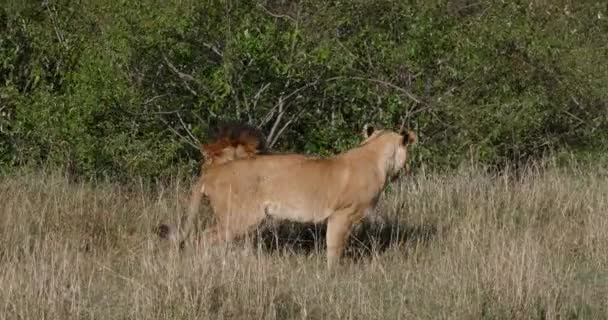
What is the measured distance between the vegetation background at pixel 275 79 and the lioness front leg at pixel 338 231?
288cm

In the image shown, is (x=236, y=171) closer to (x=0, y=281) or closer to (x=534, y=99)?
(x=0, y=281)

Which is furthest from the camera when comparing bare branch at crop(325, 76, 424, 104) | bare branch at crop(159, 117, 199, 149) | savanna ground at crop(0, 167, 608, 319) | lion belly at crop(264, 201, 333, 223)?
bare branch at crop(325, 76, 424, 104)

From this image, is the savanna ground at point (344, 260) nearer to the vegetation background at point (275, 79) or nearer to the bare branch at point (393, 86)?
the vegetation background at point (275, 79)

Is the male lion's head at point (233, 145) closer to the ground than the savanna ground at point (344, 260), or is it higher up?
higher up

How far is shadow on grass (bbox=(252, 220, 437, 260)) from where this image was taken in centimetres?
1009

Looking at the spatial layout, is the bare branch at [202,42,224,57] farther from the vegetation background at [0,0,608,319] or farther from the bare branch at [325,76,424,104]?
the bare branch at [325,76,424,104]

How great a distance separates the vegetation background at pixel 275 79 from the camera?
40.3 ft

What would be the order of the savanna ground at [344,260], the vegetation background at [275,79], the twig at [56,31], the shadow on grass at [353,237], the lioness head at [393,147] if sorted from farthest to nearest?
the twig at [56,31] < the vegetation background at [275,79] < the shadow on grass at [353,237] < the lioness head at [393,147] < the savanna ground at [344,260]

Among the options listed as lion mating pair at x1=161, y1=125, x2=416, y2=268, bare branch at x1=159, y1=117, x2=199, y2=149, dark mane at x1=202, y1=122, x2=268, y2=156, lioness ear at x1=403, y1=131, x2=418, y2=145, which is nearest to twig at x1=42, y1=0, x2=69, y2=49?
bare branch at x1=159, y1=117, x2=199, y2=149

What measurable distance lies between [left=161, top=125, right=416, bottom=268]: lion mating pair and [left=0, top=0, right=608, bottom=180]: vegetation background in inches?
97.6

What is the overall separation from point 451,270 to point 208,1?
4.27 meters

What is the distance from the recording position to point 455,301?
8.20 metres

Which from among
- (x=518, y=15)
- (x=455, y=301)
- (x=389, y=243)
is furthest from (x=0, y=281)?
(x=518, y=15)

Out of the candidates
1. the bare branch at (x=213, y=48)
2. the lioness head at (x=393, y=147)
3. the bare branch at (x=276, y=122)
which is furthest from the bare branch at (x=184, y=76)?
the lioness head at (x=393, y=147)
